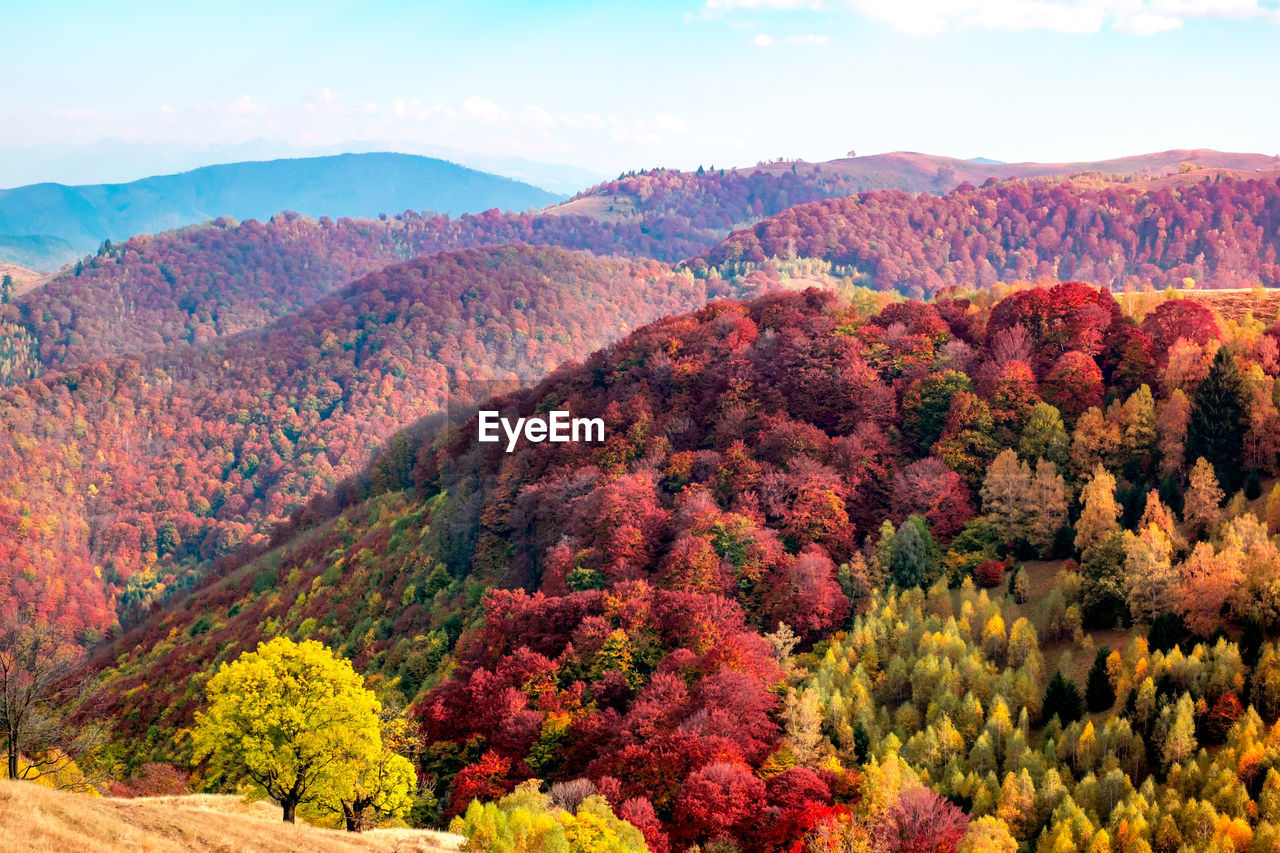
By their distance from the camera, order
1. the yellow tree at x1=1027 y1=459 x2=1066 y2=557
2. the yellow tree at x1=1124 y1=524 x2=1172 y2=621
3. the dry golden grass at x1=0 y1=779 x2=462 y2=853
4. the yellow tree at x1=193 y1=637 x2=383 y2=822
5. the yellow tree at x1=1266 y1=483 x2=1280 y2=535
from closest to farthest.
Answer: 1. the dry golden grass at x1=0 y1=779 x2=462 y2=853
2. the yellow tree at x1=193 y1=637 x2=383 y2=822
3. the yellow tree at x1=1124 y1=524 x2=1172 y2=621
4. the yellow tree at x1=1266 y1=483 x2=1280 y2=535
5. the yellow tree at x1=1027 y1=459 x2=1066 y2=557

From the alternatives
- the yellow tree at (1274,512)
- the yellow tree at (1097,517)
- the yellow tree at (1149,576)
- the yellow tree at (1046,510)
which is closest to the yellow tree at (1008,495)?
the yellow tree at (1046,510)

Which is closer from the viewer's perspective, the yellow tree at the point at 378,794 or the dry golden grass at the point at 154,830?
the dry golden grass at the point at 154,830

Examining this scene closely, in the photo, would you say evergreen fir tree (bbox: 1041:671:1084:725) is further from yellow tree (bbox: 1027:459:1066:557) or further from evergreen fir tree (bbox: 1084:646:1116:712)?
yellow tree (bbox: 1027:459:1066:557)

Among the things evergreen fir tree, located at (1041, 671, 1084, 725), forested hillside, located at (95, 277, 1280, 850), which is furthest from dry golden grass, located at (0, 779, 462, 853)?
evergreen fir tree, located at (1041, 671, 1084, 725)

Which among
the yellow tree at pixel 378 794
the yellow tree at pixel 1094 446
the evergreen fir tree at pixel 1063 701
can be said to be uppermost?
the yellow tree at pixel 1094 446

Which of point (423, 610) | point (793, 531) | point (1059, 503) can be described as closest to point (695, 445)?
point (793, 531)

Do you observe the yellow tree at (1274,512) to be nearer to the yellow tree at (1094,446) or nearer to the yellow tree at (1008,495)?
the yellow tree at (1094,446)

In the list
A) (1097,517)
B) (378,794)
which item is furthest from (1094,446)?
(378,794)
